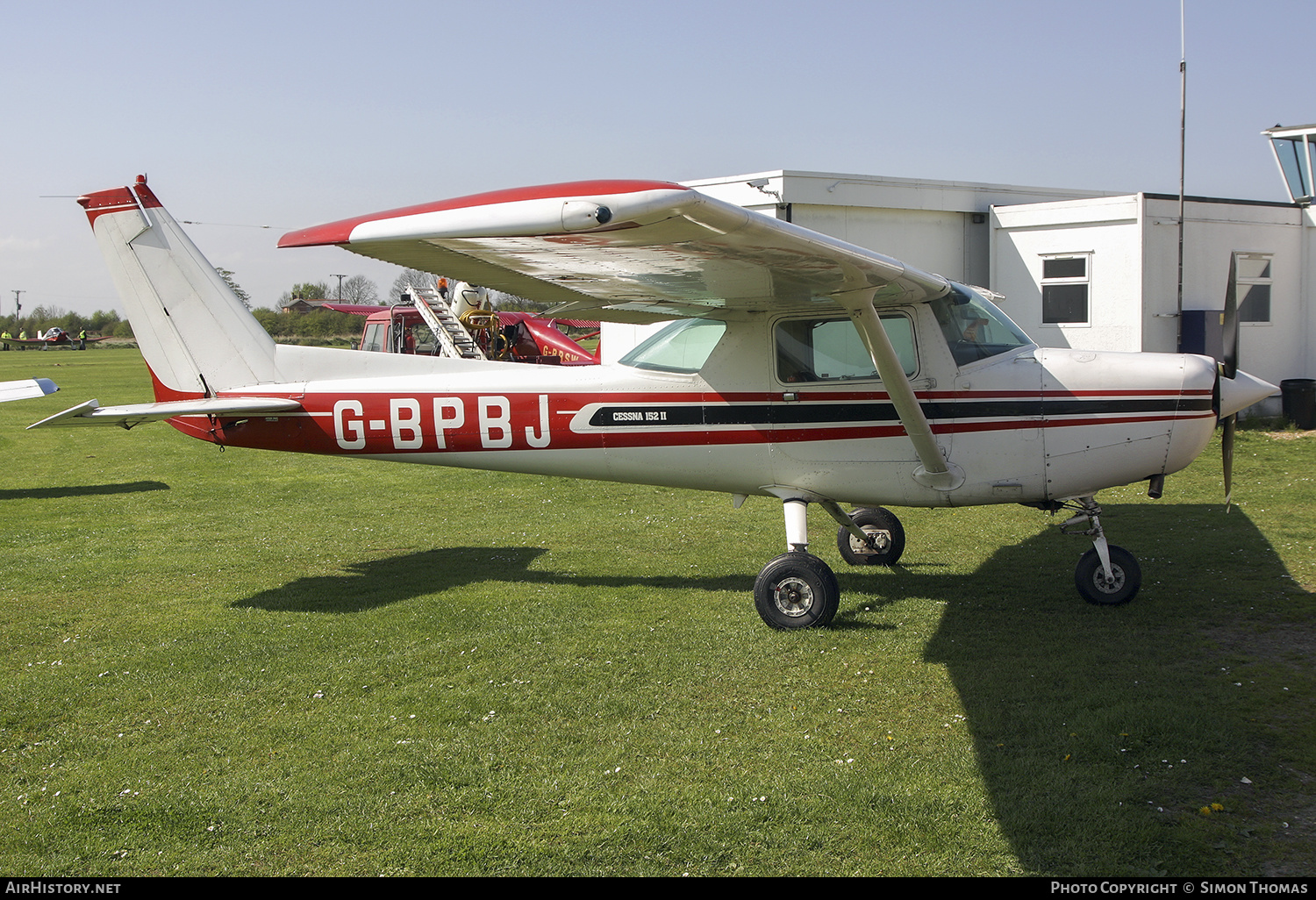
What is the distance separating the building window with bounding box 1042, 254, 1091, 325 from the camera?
15578mm

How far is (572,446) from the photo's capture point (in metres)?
7.39

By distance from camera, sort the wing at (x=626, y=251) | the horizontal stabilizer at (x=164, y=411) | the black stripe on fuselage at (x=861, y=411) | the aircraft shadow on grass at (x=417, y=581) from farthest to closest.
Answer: the aircraft shadow on grass at (x=417, y=581) → the horizontal stabilizer at (x=164, y=411) → the black stripe on fuselage at (x=861, y=411) → the wing at (x=626, y=251)

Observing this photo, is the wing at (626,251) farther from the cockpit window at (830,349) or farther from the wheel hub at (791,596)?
the wheel hub at (791,596)

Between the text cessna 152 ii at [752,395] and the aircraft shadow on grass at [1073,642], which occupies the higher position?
the text cessna 152 ii at [752,395]

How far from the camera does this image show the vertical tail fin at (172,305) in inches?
314

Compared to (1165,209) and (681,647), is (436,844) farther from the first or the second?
(1165,209)

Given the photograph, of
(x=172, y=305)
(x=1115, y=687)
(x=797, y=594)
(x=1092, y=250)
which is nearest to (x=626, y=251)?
(x=797, y=594)

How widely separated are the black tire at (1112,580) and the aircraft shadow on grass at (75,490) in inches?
460

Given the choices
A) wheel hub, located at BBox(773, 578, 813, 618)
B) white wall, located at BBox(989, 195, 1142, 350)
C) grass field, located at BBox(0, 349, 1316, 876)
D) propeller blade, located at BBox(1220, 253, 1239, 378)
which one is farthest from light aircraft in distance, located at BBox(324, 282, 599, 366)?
propeller blade, located at BBox(1220, 253, 1239, 378)

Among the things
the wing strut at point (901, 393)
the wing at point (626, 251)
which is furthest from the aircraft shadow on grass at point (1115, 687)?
the wing at point (626, 251)

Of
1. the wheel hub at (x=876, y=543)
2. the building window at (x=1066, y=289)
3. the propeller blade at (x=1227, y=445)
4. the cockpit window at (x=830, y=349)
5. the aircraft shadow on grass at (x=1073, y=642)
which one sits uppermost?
the building window at (x=1066, y=289)

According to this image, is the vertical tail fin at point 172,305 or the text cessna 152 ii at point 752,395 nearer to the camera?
the text cessna 152 ii at point 752,395
